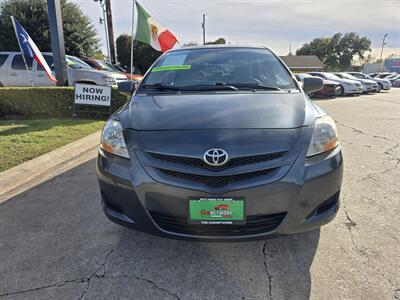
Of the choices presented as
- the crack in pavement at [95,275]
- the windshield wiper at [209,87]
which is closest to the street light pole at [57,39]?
the windshield wiper at [209,87]

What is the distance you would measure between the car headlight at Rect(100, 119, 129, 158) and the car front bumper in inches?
2.8

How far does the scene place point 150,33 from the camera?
9250 mm

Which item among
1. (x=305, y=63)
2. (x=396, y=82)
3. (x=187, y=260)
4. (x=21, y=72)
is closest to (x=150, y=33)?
(x=21, y=72)

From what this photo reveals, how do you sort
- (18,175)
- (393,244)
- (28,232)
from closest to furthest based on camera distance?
(393,244) → (28,232) → (18,175)

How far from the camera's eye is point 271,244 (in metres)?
2.47

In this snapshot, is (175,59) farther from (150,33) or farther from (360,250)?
(150,33)

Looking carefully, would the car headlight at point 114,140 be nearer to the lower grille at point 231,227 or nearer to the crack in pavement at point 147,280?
the lower grille at point 231,227

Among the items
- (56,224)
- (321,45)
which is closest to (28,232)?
(56,224)

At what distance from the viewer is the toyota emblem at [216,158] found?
74.7 inches

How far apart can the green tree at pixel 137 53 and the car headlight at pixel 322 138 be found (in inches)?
904

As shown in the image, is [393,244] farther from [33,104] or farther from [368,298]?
[33,104]

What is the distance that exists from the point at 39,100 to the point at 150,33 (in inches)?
146

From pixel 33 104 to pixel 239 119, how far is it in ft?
23.4

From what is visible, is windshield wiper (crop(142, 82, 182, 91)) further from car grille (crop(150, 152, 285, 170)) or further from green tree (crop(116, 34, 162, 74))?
green tree (crop(116, 34, 162, 74))
